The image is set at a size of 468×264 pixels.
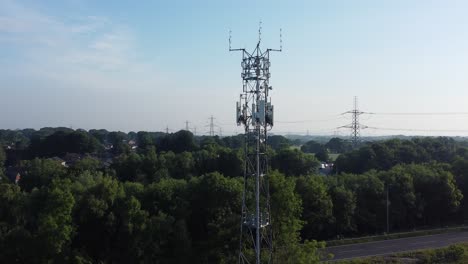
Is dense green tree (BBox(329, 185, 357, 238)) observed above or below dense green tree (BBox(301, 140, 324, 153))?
below

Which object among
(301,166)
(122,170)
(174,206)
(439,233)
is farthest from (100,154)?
(439,233)

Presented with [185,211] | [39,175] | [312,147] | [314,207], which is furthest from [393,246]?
[312,147]

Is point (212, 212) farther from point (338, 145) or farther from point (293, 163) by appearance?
point (338, 145)

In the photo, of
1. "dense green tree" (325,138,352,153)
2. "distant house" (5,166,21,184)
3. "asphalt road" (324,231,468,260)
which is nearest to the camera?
"asphalt road" (324,231,468,260)

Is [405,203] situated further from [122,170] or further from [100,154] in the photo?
[100,154]

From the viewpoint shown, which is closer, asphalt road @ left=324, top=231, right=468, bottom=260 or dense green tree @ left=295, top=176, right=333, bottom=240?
asphalt road @ left=324, top=231, right=468, bottom=260

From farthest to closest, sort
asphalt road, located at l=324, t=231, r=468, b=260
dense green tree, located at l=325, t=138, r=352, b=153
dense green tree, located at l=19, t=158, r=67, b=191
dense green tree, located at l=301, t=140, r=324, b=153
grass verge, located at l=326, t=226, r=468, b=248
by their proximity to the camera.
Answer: dense green tree, located at l=325, t=138, r=352, b=153, dense green tree, located at l=301, t=140, r=324, b=153, dense green tree, located at l=19, t=158, r=67, b=191, grass verge, located at l=326, t=226, r=468, b=248, asphalt road, located at l=324, t=231, r=468, b=260

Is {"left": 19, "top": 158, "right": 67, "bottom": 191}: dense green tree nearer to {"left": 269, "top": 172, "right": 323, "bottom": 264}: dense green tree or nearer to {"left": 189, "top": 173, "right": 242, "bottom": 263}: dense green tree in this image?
{"left": 189, "top": 173, "right": 242, "bottom": 263}: dense green tree

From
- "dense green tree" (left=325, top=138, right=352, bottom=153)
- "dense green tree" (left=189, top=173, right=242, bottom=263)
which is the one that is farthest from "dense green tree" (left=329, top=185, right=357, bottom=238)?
"dense green tree" (left=325, top=138, right=352, bottom=153)
